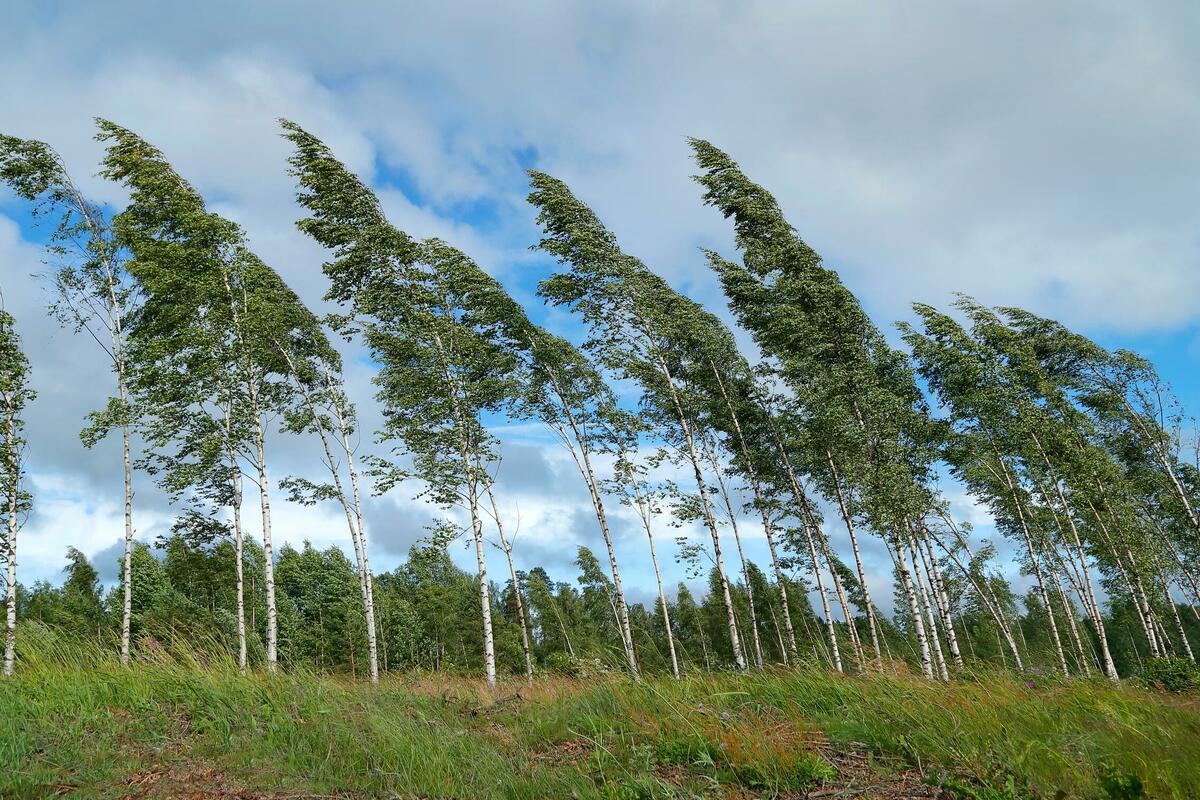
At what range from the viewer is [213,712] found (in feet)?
21.8

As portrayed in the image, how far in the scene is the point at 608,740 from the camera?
5.84 metres

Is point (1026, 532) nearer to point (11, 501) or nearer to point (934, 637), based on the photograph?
point (934, 637)

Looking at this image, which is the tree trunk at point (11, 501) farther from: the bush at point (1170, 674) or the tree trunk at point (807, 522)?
the bush at point (1170, 674)

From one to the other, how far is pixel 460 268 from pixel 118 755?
15.8 meters

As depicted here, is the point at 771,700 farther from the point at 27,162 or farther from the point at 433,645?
the point at 433,645

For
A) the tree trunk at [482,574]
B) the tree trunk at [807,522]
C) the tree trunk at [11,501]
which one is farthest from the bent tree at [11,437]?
the tree trunk at [807,522]

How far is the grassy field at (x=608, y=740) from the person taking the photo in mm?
4562

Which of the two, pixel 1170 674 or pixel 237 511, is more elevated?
pixel 237 511

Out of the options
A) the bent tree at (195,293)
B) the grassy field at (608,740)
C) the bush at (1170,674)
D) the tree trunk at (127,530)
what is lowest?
the bush at (1170,674)

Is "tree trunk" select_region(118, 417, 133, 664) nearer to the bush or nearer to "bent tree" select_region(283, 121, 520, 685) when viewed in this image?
"bent tree" select_region(283, 121, 520, 685)

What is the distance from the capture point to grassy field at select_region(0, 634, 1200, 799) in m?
4.56

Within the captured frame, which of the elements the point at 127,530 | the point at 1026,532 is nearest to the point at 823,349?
the point at 1026,532

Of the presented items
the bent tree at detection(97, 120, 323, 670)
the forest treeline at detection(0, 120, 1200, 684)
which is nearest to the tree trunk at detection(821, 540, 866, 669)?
the forest treeline at detection(0, 120, 1200, 684)

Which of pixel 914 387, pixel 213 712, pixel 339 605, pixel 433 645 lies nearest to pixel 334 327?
pixel 213 712
